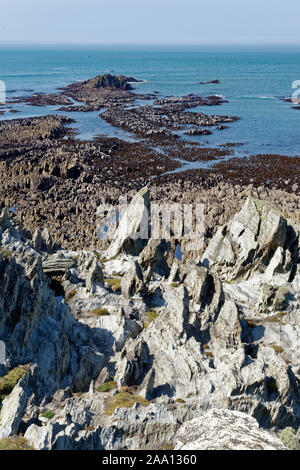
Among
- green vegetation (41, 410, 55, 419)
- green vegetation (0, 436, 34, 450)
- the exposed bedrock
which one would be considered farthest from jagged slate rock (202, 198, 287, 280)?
green vegetation (0, 436, 34, 450)

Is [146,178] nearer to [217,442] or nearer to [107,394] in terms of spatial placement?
[107,394]

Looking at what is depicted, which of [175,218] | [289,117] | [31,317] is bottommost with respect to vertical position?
[175,218]

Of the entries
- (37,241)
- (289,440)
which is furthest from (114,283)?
(289,440)

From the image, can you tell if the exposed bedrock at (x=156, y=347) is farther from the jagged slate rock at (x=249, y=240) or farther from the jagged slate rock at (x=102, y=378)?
the jagged slate rock at (x=102, y=378)

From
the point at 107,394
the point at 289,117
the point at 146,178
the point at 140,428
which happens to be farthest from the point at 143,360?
the point at 289,117

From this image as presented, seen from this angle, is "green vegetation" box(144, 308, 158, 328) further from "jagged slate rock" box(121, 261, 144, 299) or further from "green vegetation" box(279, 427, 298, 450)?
"green vegetation" box(279, 427, 298, 450)

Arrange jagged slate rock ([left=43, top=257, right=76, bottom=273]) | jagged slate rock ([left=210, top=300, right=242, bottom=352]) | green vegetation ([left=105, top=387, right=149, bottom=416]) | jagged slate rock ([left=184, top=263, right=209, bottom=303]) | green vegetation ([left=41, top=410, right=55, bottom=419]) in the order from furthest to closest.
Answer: jagged slate rock ([left=43, top=257, right=76, bottom=273]), jagged slate rock ([left=184, top=263, right=209, bottom=303]), jagged slate rock ([left=210, top=300, right=242, bottom=352]), green vegetation ([left=105, top=387, right=149, bottom=416]), green vegetation ([left=41, top=410, right=55, bottom=419])

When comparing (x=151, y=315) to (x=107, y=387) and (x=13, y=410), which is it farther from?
(x=13, y=410)
